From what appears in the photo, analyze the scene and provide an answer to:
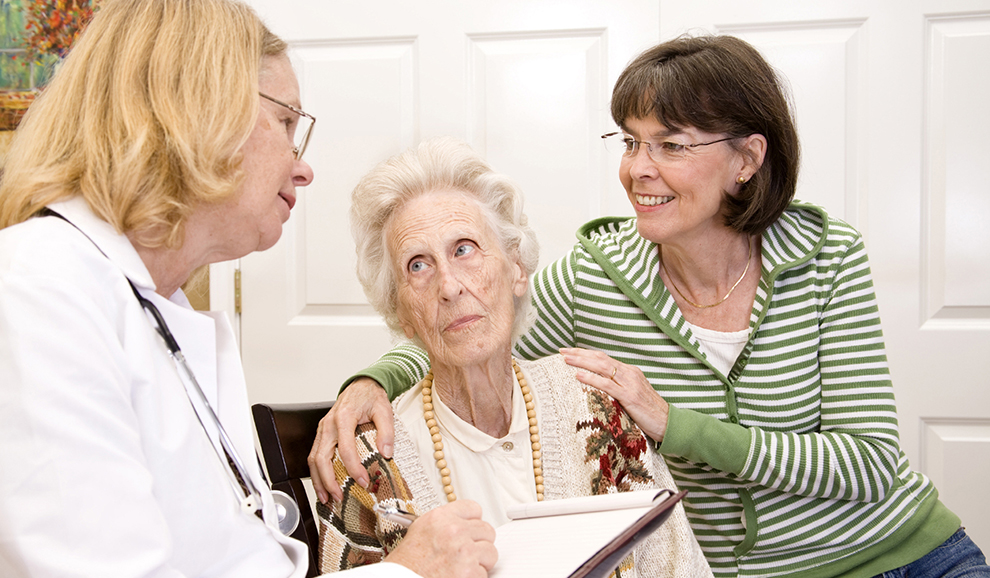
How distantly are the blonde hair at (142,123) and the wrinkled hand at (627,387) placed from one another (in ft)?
2.38

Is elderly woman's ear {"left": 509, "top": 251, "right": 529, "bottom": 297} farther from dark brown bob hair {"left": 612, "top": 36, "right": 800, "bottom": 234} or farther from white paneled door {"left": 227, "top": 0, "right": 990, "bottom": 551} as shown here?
white paneled door {"left": 227, "top": 0, "right": 990, "bottom": 551}

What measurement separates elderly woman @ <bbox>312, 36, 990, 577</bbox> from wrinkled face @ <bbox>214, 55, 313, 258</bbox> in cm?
47

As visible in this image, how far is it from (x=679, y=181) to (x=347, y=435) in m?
0.77

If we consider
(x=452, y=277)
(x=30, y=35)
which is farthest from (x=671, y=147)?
(x=30, y=35)

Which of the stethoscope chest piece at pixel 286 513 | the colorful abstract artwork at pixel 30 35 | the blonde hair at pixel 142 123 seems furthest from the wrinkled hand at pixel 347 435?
the colorful abstract artwork at pixel 30 35

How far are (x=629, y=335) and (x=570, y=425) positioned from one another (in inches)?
11.2

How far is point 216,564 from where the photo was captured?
2.83 ft

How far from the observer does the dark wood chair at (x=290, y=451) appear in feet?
4.18

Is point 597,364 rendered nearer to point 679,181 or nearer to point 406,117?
point 679,181

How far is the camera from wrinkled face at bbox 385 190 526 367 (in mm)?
1308

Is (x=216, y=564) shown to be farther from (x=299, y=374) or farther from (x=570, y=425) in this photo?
(x=299, y=374)

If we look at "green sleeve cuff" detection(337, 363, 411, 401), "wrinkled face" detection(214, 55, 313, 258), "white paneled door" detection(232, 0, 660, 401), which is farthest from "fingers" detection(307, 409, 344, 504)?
"white paneled door" detection(232, 0, 660, 401)

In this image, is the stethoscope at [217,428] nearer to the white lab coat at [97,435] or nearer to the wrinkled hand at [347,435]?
the white lab coat at [97,435]

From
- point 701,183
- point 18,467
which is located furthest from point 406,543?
point 701,183
